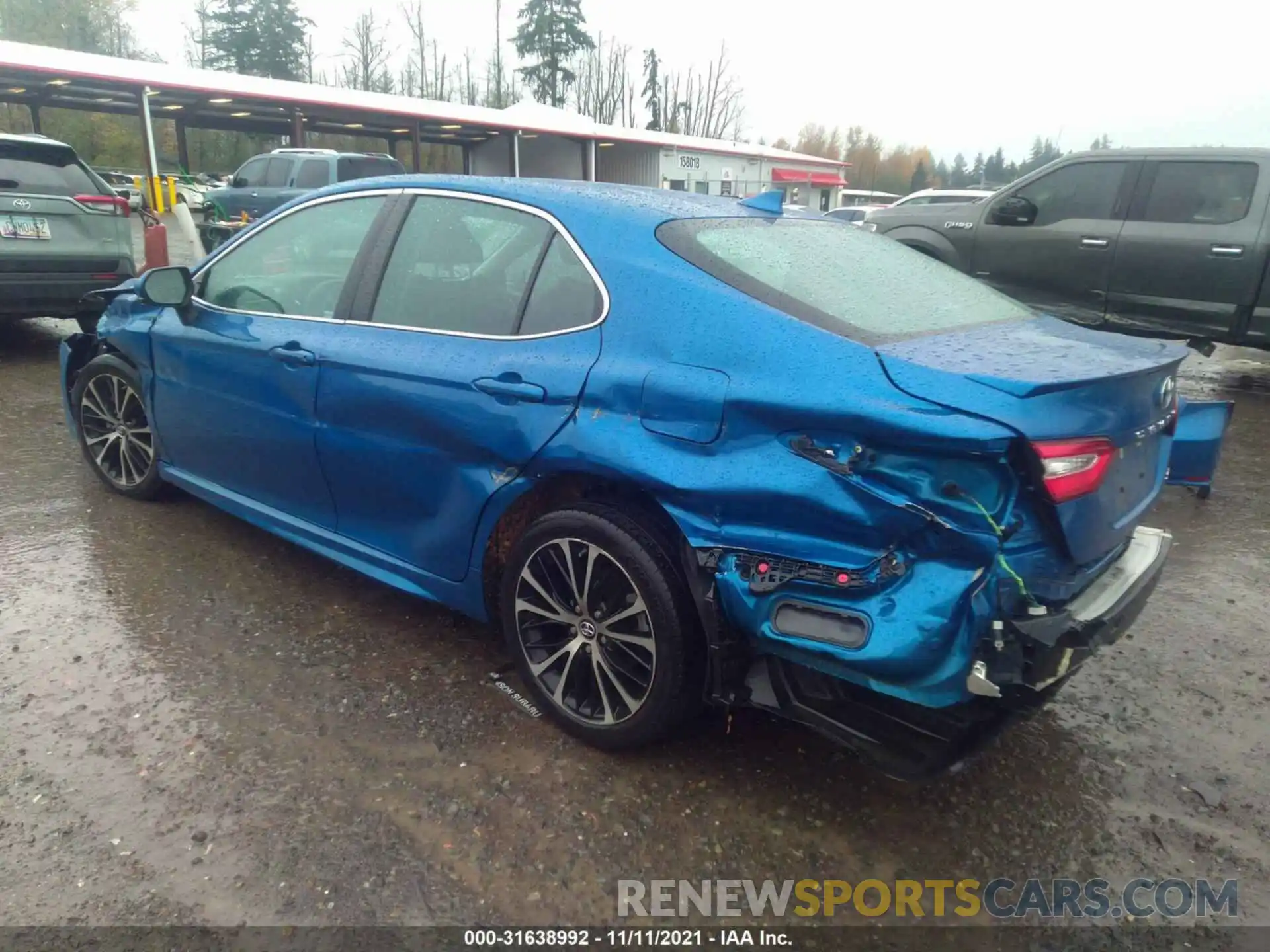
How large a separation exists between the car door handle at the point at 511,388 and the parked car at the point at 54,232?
5.26 m

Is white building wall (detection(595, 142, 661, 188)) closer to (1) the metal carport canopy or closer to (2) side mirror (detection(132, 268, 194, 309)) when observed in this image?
(1) the metal carport canopy

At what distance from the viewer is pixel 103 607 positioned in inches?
133

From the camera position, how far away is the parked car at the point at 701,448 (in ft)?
6.62

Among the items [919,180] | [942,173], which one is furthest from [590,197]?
[942,173]

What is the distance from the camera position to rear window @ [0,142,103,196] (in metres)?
6.93

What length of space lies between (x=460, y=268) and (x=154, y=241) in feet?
27.1

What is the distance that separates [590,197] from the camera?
9.25ft

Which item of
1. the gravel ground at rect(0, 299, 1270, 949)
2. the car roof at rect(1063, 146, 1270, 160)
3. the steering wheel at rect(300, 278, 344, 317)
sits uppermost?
the car roof at rect(1063, 146, 1270, 160)

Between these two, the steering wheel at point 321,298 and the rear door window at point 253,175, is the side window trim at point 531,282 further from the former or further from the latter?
the rear door window at point 253,175

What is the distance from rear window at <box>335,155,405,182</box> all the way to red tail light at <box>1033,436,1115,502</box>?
14.7 metres

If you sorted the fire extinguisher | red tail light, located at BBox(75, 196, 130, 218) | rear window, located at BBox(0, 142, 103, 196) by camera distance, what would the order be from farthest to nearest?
the fire extinguisher, red tail light, located at BBox(75, 196, 130, 218), rear window, located at BBox(0, 142, 103, 196)

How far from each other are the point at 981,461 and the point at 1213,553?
3.11 metres

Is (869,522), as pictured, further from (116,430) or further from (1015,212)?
(1015,212)

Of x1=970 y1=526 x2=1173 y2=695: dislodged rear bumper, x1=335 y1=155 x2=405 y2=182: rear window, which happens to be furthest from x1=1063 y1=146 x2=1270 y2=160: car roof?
x1=335 y1=155 x2=405 y2=182: rear window
